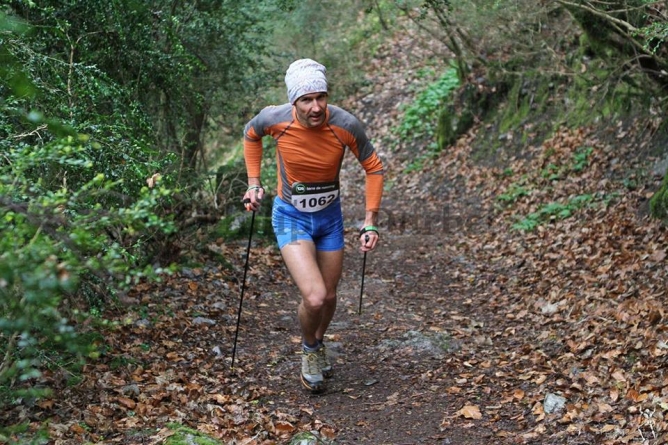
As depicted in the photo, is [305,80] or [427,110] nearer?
[305,80]

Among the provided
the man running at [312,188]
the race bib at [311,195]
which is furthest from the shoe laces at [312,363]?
the race bib at [311,195]

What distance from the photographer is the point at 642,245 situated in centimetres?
771

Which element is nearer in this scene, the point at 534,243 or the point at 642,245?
the point at 642,245

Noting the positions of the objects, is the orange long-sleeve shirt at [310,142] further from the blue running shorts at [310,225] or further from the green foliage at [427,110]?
the green foliage at [427,110]

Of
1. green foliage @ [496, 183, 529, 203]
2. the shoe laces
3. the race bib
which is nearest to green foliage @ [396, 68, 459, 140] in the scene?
green foliage @ [496, 183, 529, 203]

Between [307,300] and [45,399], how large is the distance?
1.97m

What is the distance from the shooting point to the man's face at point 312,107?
5.20 meters

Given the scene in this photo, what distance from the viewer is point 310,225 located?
5637mm

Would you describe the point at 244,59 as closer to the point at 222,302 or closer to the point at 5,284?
the point at 222,302

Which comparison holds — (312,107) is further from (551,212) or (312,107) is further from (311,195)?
(551,212)

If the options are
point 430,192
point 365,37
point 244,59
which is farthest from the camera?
point 365,37

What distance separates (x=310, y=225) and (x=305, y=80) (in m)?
1.17

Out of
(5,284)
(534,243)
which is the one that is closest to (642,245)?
(534,243)

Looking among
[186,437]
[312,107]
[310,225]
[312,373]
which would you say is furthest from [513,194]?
[186,437]
